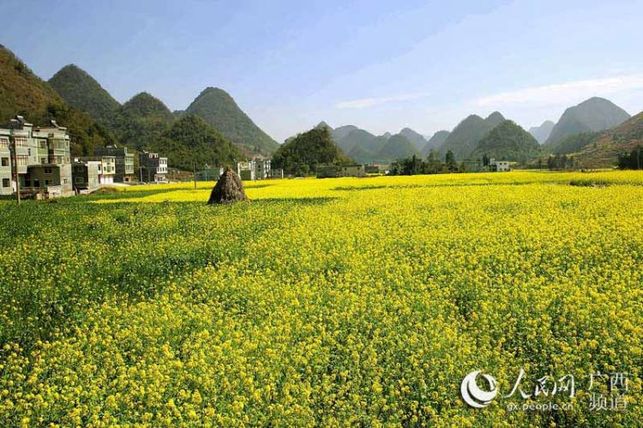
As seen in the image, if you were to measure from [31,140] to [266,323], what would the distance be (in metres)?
52.9

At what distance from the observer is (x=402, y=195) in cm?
2666

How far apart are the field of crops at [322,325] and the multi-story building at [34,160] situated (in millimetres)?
35054

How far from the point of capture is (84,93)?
15362cm

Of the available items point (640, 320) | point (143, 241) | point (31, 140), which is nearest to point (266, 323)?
point (640, 320)

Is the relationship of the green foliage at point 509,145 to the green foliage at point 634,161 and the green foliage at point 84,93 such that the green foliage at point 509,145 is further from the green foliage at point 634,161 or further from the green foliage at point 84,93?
the green foliage at point 84,93

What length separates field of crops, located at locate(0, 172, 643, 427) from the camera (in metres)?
5.23

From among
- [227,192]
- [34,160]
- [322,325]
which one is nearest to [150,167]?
[34,160]

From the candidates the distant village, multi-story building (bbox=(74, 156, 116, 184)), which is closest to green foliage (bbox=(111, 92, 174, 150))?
multi-story building (bbox=(74, 156, 116, 184))

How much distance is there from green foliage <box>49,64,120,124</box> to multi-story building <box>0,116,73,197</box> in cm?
8961

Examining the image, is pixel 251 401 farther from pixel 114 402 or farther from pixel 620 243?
pixel 620 243

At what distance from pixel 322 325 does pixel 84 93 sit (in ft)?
553

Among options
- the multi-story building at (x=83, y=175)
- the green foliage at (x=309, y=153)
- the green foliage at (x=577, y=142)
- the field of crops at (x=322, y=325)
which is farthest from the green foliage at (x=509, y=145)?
the field of crops at (x=322, y=325)

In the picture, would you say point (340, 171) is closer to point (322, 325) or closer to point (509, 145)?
point (322, 325)

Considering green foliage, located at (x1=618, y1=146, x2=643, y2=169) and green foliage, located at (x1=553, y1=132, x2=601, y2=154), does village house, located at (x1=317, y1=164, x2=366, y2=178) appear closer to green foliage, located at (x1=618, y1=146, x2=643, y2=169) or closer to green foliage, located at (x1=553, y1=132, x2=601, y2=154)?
green foliage, located at (x1=618, y1=146, x2=643, y2=169)
